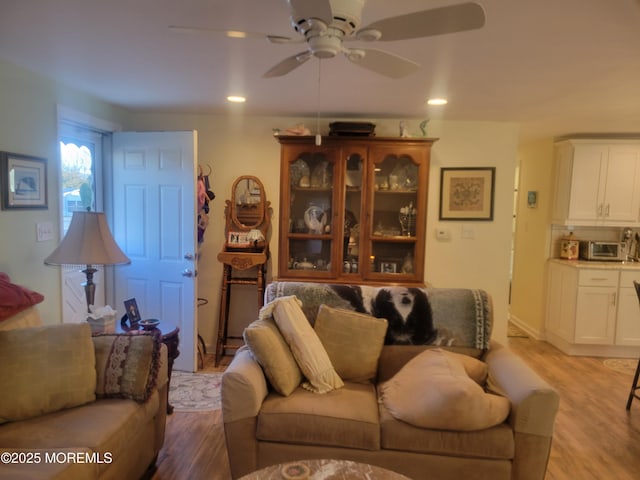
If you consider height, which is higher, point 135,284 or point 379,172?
point 379,172

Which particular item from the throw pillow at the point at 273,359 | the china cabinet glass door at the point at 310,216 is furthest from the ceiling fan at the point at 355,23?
the china cabinet glass door at the point at 310,216

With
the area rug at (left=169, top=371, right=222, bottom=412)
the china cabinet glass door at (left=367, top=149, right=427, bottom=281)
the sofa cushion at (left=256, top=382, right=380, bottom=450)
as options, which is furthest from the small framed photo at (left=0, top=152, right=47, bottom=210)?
the china cabinet glass door at (left=367, top=149, right=427, bottom=281)

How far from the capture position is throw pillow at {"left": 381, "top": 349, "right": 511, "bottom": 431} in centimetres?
187

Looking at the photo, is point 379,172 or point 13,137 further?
point 379,172

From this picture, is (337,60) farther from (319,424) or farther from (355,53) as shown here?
(319,424)

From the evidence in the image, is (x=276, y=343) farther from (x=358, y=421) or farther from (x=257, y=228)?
(x=257, y=228)

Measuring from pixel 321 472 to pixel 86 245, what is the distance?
1933 mm

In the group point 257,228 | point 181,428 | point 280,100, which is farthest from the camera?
point 257,228

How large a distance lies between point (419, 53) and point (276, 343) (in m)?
1.69

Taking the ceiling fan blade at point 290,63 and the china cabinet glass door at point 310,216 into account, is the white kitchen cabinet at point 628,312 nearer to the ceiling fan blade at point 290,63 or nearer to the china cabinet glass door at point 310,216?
the china cabinet glass door at point 310,216

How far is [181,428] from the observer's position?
2.68 metres

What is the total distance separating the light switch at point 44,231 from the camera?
2693mm

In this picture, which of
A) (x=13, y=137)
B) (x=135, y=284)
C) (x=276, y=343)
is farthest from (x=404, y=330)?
(x=13, y=137)

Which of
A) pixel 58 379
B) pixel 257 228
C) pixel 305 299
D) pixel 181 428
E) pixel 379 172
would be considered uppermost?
pixel 379 172
